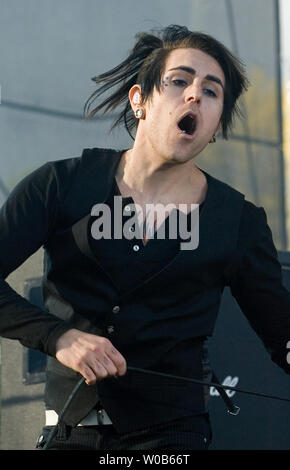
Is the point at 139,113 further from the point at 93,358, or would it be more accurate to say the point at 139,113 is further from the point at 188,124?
the point at 93,358

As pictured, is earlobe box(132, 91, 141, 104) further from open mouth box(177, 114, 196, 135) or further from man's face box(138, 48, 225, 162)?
open mouth box(177, 114, 196, 135)

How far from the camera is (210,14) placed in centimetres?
858

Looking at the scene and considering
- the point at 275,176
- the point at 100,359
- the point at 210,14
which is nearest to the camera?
the point at 100,359

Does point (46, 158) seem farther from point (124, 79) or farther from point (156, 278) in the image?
point (156, 278)

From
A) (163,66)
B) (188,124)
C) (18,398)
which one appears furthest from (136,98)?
(18,398)

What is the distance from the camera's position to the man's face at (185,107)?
2.62m

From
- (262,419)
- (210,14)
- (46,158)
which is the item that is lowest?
(262,419)

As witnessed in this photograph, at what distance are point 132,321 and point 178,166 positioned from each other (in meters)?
0.50

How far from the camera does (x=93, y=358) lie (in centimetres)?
220

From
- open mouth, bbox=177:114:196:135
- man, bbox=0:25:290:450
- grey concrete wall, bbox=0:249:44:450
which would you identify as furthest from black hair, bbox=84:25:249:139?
grey concrete wall, bbox=0:249:44:450

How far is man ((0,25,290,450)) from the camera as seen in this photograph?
2.49 m

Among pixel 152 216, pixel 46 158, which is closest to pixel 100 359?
pixel 152 216

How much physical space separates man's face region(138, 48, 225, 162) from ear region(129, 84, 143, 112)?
0.20 ft

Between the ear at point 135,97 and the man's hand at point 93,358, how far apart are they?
0.85 metres
